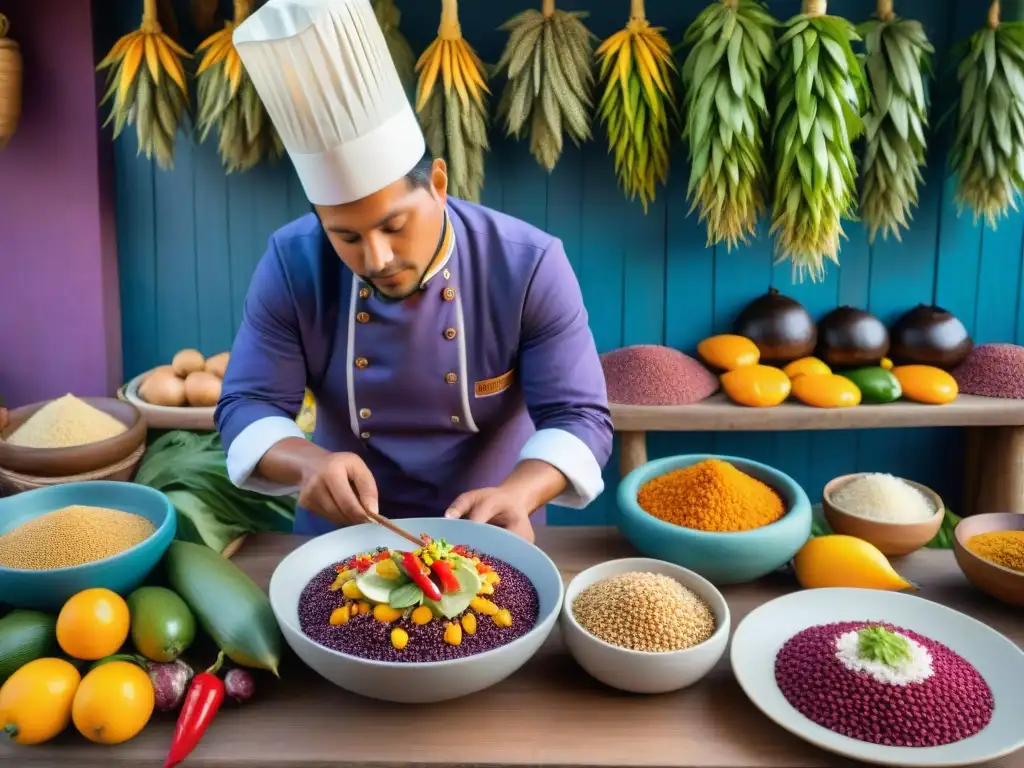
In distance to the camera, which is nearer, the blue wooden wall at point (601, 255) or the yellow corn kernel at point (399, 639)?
the yellow corn kernel at point (399, 639)

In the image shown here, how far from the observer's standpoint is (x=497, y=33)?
9.55 ft

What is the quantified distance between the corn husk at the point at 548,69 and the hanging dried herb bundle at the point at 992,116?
46.0 inches

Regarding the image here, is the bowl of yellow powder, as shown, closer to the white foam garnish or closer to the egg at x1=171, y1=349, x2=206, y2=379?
the white foam garnish

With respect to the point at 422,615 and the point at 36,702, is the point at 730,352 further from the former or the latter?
the point at 36,702

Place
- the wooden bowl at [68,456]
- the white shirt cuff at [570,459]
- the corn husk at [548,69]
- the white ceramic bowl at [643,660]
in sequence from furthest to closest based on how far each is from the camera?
the corn husk at [548,69], the wooden bowl at [68,456], the white shirt cuff at [570,459], the white ceramic bowl at [643,660]

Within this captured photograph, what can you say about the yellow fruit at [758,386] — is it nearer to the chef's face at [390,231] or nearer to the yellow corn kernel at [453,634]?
the chef's face at [390,231]

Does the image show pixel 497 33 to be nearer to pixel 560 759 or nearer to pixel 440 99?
pixel 440 99

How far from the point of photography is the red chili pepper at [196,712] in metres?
0.98

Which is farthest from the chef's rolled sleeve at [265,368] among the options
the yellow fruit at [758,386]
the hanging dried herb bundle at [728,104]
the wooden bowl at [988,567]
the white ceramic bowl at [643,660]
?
the yellow fruit at [758,386]

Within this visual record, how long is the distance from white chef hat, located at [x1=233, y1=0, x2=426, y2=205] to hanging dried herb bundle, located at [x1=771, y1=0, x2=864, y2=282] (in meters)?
1.55

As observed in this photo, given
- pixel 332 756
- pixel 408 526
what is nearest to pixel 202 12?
pixel 408 526

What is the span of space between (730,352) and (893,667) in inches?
77.0

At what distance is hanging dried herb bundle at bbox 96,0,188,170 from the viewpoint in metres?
2.65

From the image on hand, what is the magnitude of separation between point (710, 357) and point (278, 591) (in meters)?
2.11
